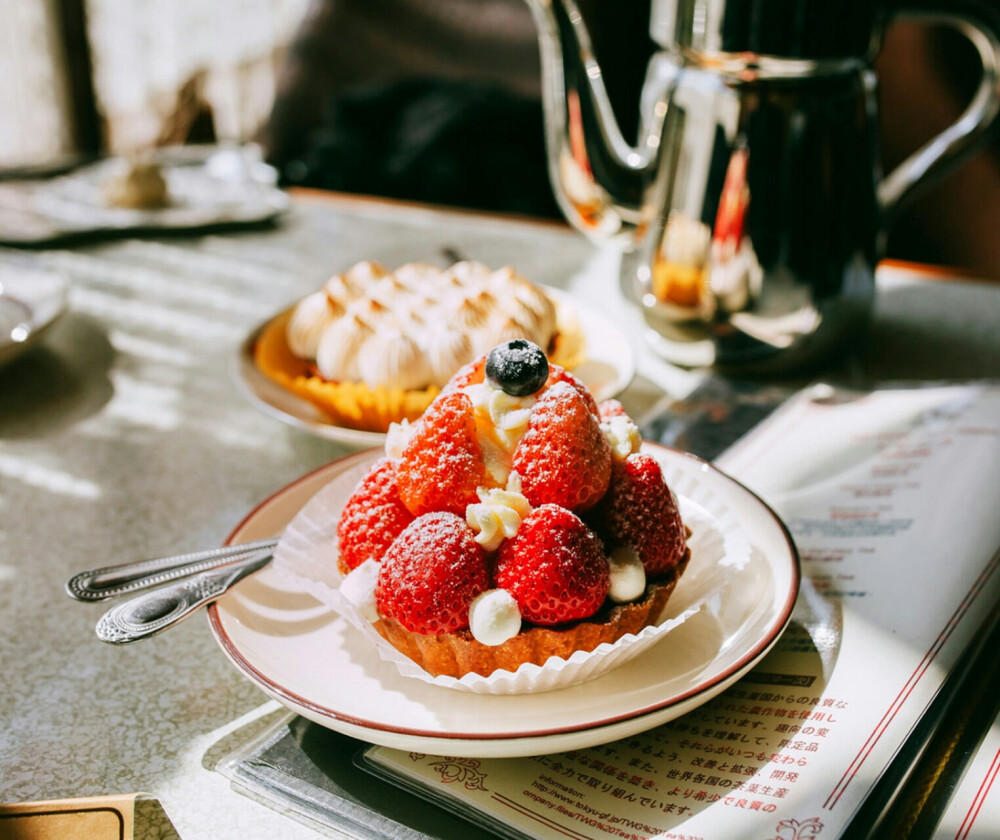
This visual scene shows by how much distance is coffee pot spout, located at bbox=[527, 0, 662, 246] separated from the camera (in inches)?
37.5

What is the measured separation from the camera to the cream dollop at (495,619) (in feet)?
1.65

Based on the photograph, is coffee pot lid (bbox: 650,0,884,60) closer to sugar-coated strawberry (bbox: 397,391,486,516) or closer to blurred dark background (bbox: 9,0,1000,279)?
sugar-coated strawberry (bbox: 397,391,486,516)

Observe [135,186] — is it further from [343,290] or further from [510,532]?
[510,532]

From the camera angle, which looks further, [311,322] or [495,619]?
[311,322]

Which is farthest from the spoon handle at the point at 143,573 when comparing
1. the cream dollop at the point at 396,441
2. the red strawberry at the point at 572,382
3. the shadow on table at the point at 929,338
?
the shadow on table at the point at 929,338

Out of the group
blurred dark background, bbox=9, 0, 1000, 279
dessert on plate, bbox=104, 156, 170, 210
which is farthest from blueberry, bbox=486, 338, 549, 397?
blurred dark background, bbox=9, 0, 1000, 279

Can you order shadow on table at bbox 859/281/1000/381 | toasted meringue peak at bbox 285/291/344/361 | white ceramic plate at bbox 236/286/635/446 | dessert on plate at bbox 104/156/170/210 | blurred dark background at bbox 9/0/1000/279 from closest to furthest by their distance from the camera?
1. white ceramic plate at bbox 236/286/635/446
2. toasted meringue peak at bbox 285/291/344/361
3. shadow on table at bbox 859/281/1000/381
4. dessert on plate at bbox 104/156/170/210
5. blurred dark background at bbox 9/0/1000/279

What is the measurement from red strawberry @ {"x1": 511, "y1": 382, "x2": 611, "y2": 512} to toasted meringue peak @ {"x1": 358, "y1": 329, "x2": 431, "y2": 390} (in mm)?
314

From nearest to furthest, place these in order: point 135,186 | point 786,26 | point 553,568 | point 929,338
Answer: point 553,568, point 786,26, point 929,338, point 135,186

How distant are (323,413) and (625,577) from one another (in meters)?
0.42

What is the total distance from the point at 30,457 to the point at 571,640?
1.96 ft

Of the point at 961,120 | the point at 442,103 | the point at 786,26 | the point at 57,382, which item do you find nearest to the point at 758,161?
the point at 786,26

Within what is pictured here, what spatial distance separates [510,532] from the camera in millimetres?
523

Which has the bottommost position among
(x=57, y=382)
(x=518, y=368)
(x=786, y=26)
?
(x=57, y=382)
